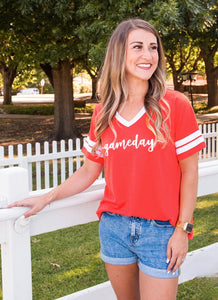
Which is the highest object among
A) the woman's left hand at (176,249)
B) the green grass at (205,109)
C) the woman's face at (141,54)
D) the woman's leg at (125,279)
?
the woman's face at (141,54)

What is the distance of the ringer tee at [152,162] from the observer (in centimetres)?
198

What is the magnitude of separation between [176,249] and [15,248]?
69 centimetres

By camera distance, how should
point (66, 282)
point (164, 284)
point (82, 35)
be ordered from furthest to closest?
1. point (82, 35)
2. point (66, 282)
3. point (164, 284)

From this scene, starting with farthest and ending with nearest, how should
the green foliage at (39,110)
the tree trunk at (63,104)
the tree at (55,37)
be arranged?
the green foliage at (39,110) < the tree trunk at (63,104) < the tree at (55,37)

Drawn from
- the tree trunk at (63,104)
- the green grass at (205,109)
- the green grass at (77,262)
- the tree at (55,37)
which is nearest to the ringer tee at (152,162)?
the green grass at (77,262)

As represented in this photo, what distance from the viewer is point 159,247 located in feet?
6.40

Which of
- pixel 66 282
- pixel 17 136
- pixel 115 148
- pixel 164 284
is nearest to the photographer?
pixel 164 284

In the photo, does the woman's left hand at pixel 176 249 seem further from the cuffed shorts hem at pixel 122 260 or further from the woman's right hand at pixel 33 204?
the woman's right hand at pixel 33 204

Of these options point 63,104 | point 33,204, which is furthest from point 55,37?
point 33,204

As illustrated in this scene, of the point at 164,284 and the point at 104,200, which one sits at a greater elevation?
the point at 104,200

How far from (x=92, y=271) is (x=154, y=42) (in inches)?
126

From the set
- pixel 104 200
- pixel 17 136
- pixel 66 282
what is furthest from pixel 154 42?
pixel 17 136

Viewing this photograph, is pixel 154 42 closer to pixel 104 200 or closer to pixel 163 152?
pixel 163 152

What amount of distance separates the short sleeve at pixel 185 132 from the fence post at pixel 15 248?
675mm
